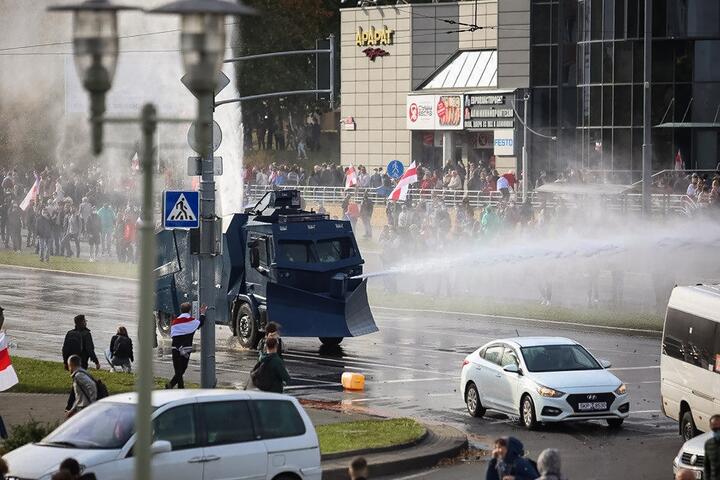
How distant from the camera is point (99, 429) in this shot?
52.8 feet

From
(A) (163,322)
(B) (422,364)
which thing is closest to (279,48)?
(A) (163,322)

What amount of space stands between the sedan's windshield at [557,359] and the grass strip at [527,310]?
11875 mm

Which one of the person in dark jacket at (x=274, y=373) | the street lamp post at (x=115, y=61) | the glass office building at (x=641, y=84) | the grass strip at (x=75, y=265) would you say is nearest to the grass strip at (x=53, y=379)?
the person in dark jacket at (x=274, y=373)

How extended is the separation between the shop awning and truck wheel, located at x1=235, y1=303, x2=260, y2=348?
3794cm

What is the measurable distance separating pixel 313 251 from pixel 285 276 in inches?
33.8

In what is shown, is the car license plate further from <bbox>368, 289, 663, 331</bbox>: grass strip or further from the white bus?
<bbox>368, 289, 663, 331</bbox>: grass strip

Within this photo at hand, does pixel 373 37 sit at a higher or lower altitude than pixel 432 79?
higher

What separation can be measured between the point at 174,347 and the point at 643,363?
9.92m

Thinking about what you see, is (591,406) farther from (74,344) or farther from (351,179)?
(351,179)

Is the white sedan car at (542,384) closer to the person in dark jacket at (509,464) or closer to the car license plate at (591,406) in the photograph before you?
the car license plate at (591,406)

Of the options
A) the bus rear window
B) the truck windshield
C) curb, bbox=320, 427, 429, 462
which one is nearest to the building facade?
the bus rear window

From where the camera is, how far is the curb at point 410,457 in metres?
19.5

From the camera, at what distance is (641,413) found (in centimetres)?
2534

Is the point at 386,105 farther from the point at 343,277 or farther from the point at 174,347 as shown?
the point at 174,347
